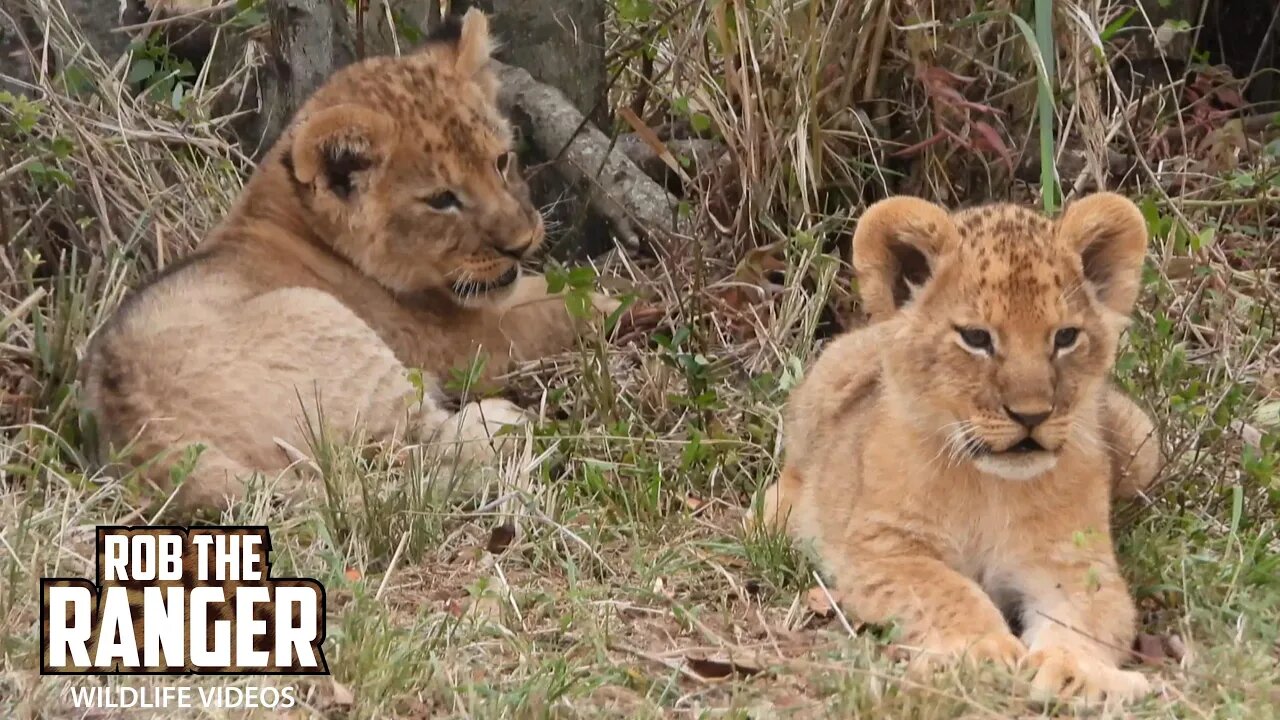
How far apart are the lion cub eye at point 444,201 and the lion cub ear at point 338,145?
24 cm

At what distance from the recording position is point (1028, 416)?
3938mm

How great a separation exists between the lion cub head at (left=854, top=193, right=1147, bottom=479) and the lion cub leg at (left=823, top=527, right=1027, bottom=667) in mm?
289

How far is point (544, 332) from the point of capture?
20.8 ft

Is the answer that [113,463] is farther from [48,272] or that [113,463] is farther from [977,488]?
[977,488]

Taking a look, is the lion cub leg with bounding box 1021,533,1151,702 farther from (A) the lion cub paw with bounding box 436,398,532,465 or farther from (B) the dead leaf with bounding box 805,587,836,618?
(A) the lion cub paw with bounding box 436,398,532,465

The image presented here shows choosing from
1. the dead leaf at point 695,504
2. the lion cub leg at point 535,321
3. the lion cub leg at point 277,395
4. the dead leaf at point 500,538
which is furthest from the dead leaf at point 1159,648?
the lion cub leg at point 535,321

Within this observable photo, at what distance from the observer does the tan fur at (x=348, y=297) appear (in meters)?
5.18

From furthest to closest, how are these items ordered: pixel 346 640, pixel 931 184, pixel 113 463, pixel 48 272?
pixel 48 272 < pixel 931 184 < pixel 113 463 < pixel 346 640

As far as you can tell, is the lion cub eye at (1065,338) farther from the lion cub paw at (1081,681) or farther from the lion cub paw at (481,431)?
the lion cub paw at (481,431)

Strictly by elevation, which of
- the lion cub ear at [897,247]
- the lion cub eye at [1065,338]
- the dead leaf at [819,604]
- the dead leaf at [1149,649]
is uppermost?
the lion cub ear at [897,247]

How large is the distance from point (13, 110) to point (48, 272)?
2.19 feet

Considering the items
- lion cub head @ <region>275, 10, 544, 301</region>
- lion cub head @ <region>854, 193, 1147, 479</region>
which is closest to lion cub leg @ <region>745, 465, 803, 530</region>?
lion cub head @ <region>854, 193, 1147, 479</region>

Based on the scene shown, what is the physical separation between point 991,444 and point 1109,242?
2.18 feet

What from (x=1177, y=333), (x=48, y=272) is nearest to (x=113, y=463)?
(x=48, y=272)
